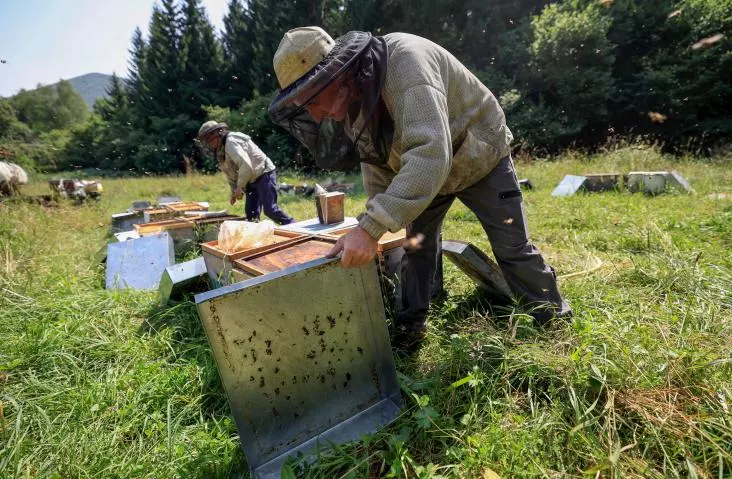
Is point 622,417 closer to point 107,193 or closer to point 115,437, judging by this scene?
point 115,437

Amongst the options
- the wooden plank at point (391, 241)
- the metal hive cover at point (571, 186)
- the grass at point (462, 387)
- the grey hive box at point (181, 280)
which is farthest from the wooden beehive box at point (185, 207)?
the metal hive cover at point (571, 186)

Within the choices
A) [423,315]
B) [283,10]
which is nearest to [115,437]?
[423,315]

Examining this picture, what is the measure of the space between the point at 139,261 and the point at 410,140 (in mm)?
3338

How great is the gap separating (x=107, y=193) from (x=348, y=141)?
44.7 ft

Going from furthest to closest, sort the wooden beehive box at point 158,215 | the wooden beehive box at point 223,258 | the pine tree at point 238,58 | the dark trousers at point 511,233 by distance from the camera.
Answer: the pine tree at point 238,58 < the wooden beehive box at point 158,215 < the wooden beehive box at point 223,258 < the dark trousers at point 511,233

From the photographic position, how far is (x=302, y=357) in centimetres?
147

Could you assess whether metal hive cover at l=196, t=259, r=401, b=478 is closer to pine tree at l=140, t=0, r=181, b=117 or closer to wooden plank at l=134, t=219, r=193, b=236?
wooden plank at l=134, t=219, r=193, b=236

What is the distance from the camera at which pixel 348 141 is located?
6.06ft

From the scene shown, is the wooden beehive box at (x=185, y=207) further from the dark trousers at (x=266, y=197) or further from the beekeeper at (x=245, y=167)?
the dark trousers at (x=266, y=197)

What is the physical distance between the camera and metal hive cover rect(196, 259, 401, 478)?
4.29 feet

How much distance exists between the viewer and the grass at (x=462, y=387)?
50.1 inches

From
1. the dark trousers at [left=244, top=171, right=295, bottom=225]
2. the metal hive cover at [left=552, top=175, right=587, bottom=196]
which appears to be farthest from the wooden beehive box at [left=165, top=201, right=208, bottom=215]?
the metal hive cover at [left=552, top=175, right=587, bottom=196]

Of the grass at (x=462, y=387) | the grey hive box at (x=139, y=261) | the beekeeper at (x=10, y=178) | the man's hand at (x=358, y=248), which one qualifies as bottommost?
the grass at (x=462, y=387)

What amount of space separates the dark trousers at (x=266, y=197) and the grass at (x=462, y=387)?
2392 millimetres
